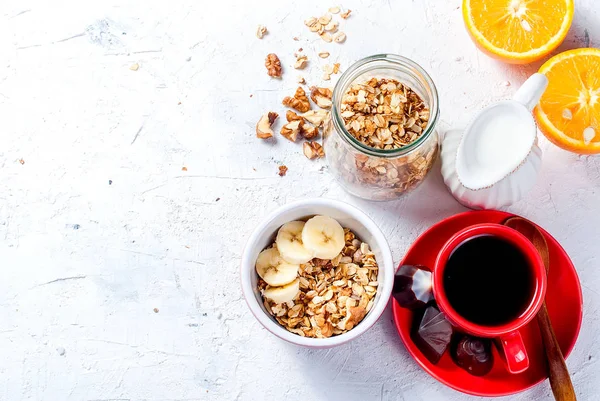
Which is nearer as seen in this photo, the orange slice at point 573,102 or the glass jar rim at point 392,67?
the glass jar rim at point 392,67

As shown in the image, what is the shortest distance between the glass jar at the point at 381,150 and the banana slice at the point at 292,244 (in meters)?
0.12

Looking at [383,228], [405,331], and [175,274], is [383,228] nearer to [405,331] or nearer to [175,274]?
[405,331]

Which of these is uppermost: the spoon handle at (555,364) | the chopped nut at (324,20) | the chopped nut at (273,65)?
the chopped nut at (324,20)

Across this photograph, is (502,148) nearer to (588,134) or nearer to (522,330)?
(588,134)

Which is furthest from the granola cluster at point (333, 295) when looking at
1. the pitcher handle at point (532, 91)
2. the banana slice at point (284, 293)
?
the pitcher handle at point (532, 91)

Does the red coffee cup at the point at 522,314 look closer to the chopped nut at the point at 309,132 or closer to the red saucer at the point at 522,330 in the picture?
the red saucer at the point at 522,330

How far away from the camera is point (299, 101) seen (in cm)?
125

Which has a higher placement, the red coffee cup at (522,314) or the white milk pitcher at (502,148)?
the white milk pitcher at (502,148)

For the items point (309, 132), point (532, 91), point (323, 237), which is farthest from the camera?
point (309, 132)

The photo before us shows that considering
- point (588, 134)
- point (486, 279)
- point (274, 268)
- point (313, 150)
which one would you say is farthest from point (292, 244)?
point (588, 134)

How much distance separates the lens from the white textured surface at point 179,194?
48.6 inches

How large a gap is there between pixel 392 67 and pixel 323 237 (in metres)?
0.29

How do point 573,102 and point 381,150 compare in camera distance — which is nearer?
point 381,150

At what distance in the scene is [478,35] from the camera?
1.20 meters
